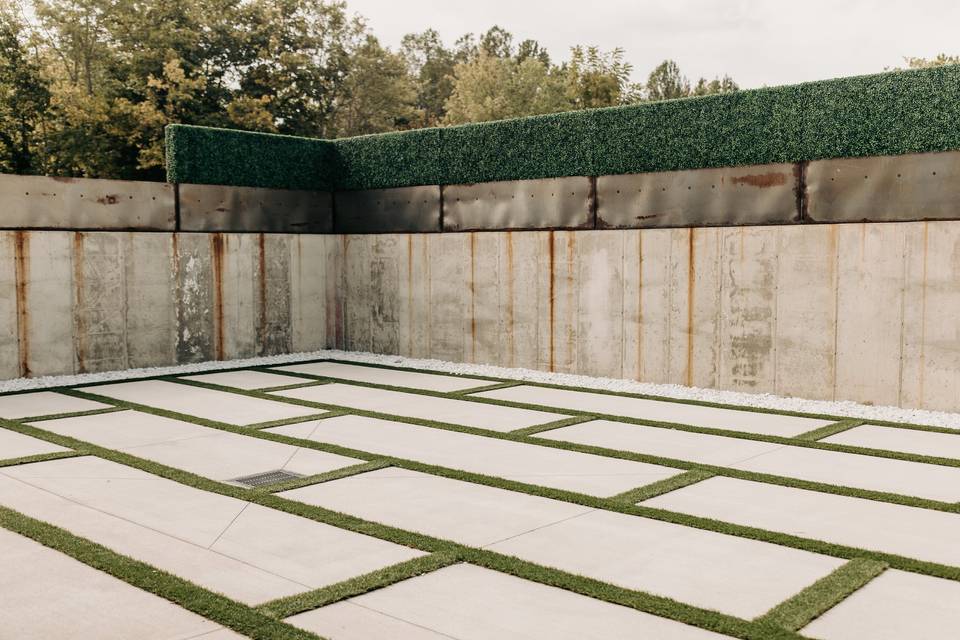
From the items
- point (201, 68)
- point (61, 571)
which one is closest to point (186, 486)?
point (61, 571)

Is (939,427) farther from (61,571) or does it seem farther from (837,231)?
(61,571)

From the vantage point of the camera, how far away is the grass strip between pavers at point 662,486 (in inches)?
229

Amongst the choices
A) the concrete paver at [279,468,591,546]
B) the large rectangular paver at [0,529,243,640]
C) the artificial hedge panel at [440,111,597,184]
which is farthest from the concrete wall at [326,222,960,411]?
the large rectangular paver at [0,529,243,640]

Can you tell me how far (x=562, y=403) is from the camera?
383 inches

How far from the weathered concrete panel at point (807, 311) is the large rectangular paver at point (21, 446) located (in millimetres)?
7514

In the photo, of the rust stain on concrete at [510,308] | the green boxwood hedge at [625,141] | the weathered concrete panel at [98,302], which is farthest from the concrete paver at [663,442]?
the weathered concrete panel at [98,302]

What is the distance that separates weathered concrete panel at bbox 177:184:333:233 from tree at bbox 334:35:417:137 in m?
26.3

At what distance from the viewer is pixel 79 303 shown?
38.8 ft

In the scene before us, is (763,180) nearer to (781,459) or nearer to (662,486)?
(781,459)

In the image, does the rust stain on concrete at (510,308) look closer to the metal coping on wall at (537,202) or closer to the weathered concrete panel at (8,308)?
the metal coping on wall at (537,202)

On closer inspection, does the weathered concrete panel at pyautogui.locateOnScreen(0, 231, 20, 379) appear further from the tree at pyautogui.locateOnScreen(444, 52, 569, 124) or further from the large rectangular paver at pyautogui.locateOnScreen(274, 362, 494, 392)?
the tree at pyautogui.locateOnScreen(444, 52, 569, 124)

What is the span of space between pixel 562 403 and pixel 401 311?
4.65 m

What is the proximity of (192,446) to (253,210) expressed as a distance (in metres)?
6.88

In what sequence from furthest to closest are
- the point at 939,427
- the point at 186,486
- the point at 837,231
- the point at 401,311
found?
the point at 401,311 → the point at 837,231 → the point at 939,427 → the point at 186,486
